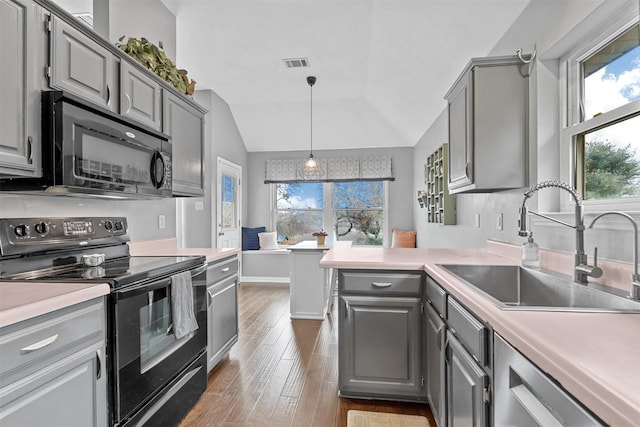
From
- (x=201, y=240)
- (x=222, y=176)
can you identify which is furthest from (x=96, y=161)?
(x=222, y=176)

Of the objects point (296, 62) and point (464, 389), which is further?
point (296, 62)

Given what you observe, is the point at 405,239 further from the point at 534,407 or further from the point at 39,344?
the point at 39,344

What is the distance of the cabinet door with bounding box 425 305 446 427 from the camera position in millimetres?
1604

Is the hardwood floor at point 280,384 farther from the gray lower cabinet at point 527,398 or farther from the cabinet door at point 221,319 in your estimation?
the gray lower cabinet at point 527,398

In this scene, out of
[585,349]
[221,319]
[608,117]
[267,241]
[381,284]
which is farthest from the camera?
[267,241]

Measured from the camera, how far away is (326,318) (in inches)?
150

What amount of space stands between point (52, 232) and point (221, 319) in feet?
4.09

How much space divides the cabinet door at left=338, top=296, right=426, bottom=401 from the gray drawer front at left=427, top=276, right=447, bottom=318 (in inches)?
5.6

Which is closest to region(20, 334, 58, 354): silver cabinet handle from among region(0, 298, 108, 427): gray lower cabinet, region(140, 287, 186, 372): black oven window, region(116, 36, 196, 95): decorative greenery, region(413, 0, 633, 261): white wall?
region(0, 298, 108, 427): gray lower cabinet

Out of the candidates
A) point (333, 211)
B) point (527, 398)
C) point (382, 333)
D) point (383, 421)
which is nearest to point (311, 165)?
point (333, 211)

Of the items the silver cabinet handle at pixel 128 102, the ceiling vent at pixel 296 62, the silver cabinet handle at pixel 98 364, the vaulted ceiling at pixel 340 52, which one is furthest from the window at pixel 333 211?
the silver cabinet handle at pixel 98 364

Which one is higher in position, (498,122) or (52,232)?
(498,122)

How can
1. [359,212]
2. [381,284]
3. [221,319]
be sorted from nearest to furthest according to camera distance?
[381,284] → [221,319] → [359,212]

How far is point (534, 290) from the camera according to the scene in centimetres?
168
